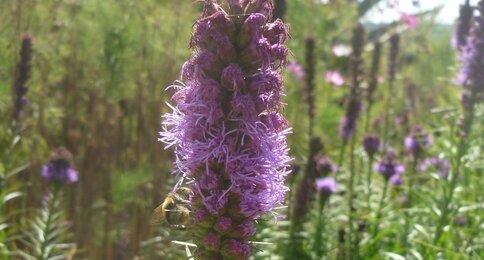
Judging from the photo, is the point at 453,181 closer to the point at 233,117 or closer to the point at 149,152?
the point at 233,117

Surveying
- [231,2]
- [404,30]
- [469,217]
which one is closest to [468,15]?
[469,217]

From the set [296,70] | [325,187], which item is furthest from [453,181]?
[296,70]

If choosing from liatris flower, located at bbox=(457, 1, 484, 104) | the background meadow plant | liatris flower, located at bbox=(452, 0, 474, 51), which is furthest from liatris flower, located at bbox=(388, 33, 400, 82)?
liatris flower, located at bbox=(457, 1, 484, 104)

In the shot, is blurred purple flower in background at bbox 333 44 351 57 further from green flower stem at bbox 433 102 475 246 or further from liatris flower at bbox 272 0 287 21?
liatris flower at bbox 272 0 287 21

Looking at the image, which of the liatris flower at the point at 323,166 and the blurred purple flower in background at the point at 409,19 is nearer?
the liatris flower at the point at 323,166

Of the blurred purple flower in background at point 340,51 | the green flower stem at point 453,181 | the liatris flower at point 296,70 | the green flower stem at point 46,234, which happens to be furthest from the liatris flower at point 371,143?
the blurred purple flower in background at point 340,51

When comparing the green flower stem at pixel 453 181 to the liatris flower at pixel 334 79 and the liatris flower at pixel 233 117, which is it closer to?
the liatris flower at pixel 233 117
